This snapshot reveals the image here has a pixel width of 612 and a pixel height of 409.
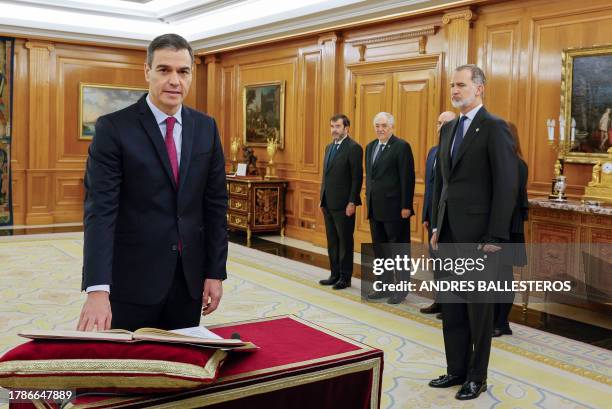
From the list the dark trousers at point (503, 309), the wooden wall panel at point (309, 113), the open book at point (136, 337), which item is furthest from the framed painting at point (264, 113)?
the open book at point (136, 337)

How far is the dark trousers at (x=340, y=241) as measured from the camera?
262 inches

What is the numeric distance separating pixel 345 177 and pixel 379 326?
187cm

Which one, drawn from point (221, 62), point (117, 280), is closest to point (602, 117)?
point (117, 280)

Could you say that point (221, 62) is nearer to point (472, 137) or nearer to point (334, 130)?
point (334, 130)

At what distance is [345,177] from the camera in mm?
6656

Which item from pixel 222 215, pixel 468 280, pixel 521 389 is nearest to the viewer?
pixel 222 215

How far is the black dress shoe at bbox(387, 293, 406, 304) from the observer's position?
6098 mm

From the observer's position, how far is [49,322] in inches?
209

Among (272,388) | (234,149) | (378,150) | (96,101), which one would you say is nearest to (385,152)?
(378,150)

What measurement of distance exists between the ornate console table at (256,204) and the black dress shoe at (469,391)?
643 centimetres

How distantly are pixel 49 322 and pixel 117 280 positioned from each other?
→ 11.0ft

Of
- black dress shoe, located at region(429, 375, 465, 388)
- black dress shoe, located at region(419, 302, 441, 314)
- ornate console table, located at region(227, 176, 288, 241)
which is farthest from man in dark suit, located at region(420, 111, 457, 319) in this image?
ornate console table, located at region(227, 176, 288, 241)

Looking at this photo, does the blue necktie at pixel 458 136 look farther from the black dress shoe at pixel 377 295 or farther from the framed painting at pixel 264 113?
the framed painting at pixel 264 113

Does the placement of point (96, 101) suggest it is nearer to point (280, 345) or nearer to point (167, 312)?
point (167, 312)
